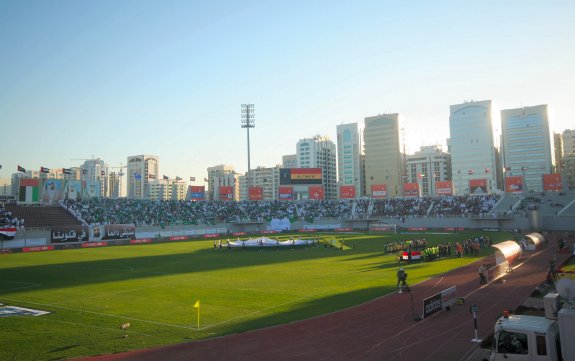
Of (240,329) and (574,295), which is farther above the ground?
(574,295)

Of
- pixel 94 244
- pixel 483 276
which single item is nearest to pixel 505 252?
pixel 483 276

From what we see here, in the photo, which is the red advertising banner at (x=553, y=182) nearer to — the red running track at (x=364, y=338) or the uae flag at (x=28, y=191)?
the red running track at (x=364, y=338)

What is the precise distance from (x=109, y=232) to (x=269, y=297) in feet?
177

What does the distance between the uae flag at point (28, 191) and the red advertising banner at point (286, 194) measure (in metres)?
53.1

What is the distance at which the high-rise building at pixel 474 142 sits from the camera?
192m

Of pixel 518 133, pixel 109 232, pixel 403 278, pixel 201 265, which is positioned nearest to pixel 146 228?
pixel 109 232

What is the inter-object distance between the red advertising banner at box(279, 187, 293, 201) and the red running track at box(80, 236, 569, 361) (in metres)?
84.8

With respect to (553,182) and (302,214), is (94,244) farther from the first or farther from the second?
(553,182)

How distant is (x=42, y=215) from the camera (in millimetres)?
71688

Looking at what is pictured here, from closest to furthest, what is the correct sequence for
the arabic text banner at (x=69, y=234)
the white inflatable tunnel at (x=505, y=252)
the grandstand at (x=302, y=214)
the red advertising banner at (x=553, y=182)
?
the white inflatable tunnel at (x=505, y=252), the arabic text banner at (x=69, y=234), the grandstand at (x=302, y=214), the red advertising banner at (x=553, y=182)

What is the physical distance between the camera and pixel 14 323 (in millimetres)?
20031

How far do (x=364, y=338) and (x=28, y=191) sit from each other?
Result: 7637cm

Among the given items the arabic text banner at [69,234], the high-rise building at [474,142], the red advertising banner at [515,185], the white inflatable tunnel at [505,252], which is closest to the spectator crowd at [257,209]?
the red advertising banner at [515,185]

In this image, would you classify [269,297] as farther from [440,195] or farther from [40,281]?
[440,195]
